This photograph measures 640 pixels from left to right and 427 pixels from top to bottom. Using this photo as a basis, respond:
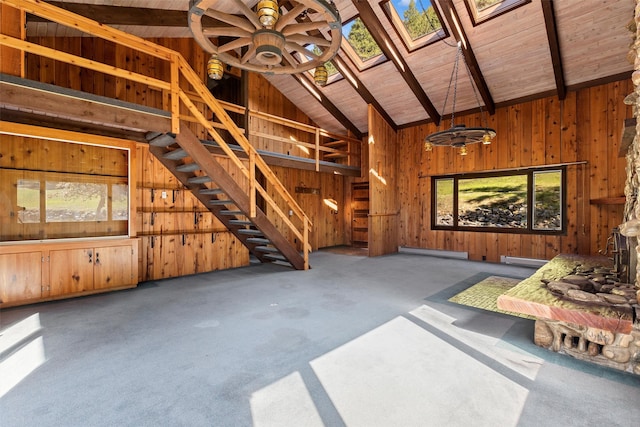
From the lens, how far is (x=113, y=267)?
466 cm

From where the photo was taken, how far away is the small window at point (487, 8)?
5.28 m

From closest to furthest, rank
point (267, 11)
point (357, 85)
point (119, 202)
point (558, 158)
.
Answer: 1. point (267, 11)
2. point (119, 202)
3. point (558, 158)
4. point (357, 85)

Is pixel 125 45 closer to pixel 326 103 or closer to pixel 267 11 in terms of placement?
pixel 267 11

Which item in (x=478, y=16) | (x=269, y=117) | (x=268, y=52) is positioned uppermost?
(x=478, y=16)

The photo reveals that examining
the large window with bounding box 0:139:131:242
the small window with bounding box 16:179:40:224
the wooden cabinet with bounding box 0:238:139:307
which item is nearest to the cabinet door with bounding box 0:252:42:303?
the wooden cabinet with bounding box 0:238:139:307

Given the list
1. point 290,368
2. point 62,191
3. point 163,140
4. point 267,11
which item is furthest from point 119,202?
point 290,368

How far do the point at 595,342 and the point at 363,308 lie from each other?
2181 millimetres

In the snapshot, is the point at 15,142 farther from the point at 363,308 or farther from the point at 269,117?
the point at 363,308

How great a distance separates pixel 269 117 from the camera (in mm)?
6902

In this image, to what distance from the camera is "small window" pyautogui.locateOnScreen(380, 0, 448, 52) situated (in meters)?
5.89

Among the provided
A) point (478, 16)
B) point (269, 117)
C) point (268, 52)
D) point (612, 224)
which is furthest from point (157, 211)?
point (612, 224)

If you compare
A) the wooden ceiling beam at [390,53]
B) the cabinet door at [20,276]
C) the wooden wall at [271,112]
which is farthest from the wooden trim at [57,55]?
the wooden ceiling beam at [390,53]

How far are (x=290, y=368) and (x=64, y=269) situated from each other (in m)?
3.91

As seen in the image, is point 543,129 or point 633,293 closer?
point 633,293
